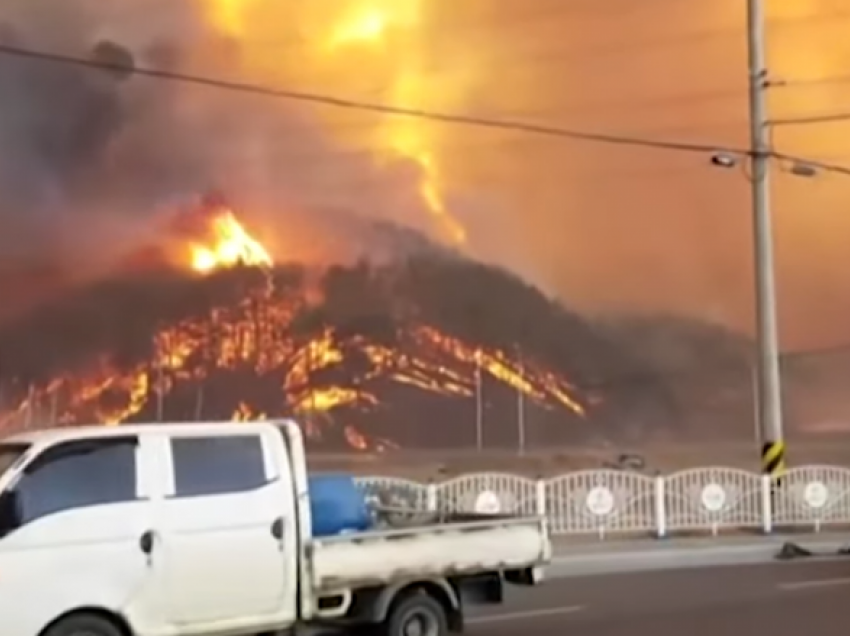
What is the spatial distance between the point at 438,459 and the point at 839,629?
81.9ft

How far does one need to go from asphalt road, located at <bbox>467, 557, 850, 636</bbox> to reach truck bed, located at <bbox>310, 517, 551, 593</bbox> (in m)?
1.17

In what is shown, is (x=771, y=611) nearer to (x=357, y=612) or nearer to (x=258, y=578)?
(x=357, y=612)

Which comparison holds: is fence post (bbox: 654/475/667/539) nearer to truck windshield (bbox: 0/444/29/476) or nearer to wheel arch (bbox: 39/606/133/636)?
wheel arch (bbox: 39/606/133/636)

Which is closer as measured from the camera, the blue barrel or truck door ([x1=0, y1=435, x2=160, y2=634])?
truck door ([x1=0, y1=435, x2=160, y2=634])

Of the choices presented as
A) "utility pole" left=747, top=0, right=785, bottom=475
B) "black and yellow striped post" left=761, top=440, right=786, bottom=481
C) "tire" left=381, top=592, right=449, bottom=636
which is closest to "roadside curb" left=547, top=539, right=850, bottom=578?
"black and yellow striped post" left=761, top=440, right=786, bottom=481

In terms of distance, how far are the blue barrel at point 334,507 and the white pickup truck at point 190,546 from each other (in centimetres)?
38

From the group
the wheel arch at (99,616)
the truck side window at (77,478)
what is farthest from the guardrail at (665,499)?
the wheel arch at (99,616)

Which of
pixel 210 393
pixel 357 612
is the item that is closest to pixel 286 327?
pixel 210 393

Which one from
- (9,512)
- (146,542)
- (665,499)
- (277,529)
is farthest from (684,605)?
(665,499)

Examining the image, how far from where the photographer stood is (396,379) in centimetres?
3891

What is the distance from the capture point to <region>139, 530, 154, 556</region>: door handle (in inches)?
333

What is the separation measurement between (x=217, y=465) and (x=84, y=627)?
125 centimetres

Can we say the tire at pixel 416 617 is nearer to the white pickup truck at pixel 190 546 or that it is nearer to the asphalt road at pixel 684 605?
the white pickup truck at pixel 190 546

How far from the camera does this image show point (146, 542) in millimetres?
8469
